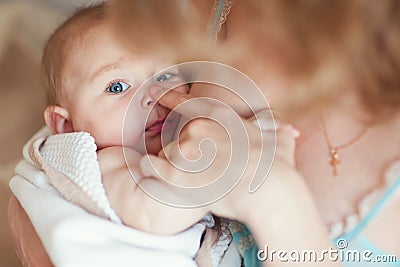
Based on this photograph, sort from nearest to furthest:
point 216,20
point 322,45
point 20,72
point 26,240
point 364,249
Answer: point 322,45 < point 364,249 < point 216,20 < point 26,240 < point 20,72

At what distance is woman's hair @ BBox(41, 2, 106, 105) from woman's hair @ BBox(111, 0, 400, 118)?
0.20m

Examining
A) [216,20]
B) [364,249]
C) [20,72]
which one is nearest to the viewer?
[364,249]

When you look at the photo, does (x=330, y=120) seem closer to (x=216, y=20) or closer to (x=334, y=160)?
(x=334, y=160)

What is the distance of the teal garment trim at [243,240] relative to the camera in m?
0.87

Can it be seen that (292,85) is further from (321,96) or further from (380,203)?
(380,203)

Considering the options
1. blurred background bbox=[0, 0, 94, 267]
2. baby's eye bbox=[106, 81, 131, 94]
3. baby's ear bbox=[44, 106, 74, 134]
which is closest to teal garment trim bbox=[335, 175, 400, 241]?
baby's eye bbox=[106, 81, 131, 94]

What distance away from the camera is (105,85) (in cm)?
100

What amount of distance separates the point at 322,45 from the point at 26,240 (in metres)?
0.61

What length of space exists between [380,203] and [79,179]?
1.28 ft

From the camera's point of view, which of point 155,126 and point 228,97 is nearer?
point 228,97

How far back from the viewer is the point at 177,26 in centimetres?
87

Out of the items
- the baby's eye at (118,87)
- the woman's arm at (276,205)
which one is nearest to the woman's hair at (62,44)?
the baby's eye at (118,87)

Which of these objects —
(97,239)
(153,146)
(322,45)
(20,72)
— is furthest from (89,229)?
(20,72)

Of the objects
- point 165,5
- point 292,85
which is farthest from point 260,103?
point 165,5
